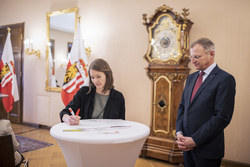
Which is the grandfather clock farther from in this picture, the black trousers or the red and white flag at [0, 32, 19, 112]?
the red and white flag at [0, 32, 19, 112]

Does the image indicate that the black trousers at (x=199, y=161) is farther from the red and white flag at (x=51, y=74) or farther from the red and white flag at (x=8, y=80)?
the red and white flag at (x=8, y=80)

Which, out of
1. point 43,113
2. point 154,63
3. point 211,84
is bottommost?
point 43,113

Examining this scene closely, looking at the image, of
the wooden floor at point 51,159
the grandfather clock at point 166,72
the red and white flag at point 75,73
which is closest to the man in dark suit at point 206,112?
the grandfather clock at point 166,72

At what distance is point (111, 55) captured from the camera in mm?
3916

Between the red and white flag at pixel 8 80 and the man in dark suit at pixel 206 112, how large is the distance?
3.88 meters

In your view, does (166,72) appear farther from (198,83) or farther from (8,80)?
(8,80)

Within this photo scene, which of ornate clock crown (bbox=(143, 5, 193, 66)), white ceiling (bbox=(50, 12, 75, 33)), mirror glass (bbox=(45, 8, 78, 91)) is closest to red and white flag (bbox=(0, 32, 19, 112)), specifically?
mirror glass (bbox=(45, 8, 78, 91))

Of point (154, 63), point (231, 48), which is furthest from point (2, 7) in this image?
point (231, 48)

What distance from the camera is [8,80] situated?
178 inches

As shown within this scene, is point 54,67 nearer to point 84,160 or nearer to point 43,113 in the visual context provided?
point 43,113

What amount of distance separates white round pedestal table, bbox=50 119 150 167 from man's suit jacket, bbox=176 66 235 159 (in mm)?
359

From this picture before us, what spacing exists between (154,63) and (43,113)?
9.78 feet

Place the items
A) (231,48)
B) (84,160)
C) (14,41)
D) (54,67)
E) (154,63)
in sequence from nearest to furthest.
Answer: (84,160) → (231,48) → (154,63) → (54,67) → (14,41)

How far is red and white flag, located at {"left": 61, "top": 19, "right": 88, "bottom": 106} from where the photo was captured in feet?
12.4
